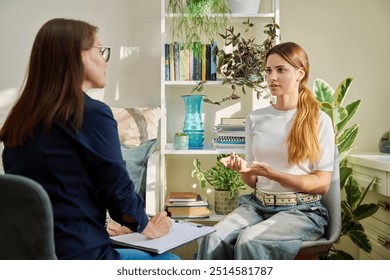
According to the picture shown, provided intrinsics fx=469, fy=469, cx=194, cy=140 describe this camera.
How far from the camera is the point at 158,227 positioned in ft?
4.15

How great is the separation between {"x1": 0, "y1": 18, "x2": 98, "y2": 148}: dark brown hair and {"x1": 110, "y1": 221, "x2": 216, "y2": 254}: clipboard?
37 cm

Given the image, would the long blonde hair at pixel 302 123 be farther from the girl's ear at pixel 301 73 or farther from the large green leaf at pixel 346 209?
the large green leaf at pixel 346 209

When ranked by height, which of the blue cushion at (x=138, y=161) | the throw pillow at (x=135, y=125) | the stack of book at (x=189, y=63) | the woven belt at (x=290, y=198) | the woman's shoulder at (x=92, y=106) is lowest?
the woven belt at (x=290, y=198)

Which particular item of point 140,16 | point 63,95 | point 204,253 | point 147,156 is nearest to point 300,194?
point 204,253

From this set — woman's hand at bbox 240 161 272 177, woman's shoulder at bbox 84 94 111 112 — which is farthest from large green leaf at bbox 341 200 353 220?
woman's shoulder at bbox 84 94 111 112

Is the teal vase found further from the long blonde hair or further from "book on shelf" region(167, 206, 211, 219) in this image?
the long blonde hair

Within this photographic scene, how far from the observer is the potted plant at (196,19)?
226 centimetres

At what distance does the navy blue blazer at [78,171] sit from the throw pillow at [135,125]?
1.06 m

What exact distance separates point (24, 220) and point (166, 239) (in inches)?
17.3

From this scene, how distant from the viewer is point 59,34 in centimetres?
Result: 111

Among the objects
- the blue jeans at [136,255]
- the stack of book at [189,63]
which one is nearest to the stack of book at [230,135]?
the stack of book at [189,63]

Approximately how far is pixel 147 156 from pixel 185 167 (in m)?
0.59

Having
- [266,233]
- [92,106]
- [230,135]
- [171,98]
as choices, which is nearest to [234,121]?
[230,135]

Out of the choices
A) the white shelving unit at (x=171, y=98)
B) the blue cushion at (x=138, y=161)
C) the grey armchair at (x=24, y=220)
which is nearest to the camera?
the grey armchair at (x=24, y=220)
